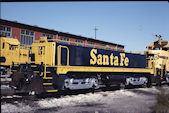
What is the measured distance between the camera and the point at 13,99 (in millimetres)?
8281

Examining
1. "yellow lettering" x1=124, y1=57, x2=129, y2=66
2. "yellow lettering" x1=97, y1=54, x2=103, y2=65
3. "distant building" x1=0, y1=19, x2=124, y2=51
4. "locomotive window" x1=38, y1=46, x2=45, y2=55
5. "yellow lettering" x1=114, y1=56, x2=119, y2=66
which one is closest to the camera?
"locomotive window" x1=38, y1=46, x2=45, y2=55

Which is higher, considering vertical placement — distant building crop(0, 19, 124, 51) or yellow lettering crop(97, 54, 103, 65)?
distant building crop(0, 19, 124, 51)

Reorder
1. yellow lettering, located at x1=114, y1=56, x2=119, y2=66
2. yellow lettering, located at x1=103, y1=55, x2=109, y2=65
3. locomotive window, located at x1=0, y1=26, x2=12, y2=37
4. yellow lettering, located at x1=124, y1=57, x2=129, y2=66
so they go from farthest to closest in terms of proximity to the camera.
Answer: locomotive window, located at x1=0, y1=26, x2=12, y2=37 → yellow lettering, located at x1=124, y1=57, x2=129, y2=66 → yellow lettering, located at x1=114, y1=56, x2=119, y2=66 → yellow lettering, located at x1=103, y1=55, x2=109, y2=65

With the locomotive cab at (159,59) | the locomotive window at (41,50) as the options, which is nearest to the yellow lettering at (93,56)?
the locomotive window at (41,50)

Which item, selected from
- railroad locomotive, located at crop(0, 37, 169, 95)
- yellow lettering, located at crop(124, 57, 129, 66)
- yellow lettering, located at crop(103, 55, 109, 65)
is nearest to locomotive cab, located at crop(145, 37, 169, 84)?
railroad locomotive, located at crop(0, 37, 169, 95)

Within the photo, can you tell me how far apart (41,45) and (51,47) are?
101 centimetres

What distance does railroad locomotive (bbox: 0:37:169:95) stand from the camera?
29.6 ft

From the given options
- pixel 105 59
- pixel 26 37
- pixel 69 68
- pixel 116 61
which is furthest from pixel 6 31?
pixel 69 68

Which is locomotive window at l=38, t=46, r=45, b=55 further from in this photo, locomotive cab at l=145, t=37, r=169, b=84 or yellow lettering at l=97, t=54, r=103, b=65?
locomotive cab at l=145, t=37, r=169, b=84

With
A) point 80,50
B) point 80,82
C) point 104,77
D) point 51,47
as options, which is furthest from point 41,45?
point 104,77

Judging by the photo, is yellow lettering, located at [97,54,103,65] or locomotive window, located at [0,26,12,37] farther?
locomotive window, located at [0,26,12,37]

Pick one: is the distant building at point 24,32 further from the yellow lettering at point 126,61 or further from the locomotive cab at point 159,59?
the yellow lettering at point 126,61

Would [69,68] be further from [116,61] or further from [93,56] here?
[116,61]

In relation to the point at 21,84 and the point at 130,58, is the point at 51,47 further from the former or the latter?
the point at 130,58
